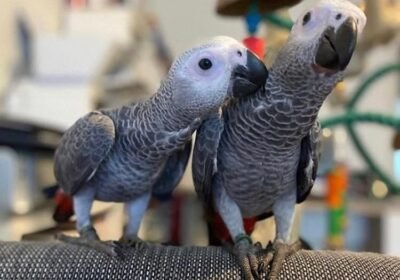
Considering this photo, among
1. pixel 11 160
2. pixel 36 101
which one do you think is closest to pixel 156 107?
pixel 11 160

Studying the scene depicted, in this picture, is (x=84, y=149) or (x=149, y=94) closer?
(x=84, y=149)

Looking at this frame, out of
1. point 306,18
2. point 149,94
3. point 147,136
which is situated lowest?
point 149,94

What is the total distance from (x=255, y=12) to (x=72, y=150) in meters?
0.28

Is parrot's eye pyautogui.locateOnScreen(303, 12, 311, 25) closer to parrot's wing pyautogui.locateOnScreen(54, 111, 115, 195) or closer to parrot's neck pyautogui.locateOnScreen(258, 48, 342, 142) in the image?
parrot's neck pyautogui.locateOnScreen(258, 48, 342, 142)

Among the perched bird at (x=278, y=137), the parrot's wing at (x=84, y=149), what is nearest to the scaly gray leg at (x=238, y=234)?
the perched bird at (x=278, y=137)

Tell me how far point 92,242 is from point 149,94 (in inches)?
20.8

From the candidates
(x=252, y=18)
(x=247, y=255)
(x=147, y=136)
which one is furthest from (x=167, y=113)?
(x=252, y=18)

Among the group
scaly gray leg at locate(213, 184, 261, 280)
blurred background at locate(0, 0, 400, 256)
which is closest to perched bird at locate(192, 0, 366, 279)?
scaly gray leg at locate(213, 184, 261, 280)

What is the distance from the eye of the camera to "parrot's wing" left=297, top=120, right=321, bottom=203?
52 cm

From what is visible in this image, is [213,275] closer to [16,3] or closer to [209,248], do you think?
[209,248]

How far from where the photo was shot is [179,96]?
0.49 m

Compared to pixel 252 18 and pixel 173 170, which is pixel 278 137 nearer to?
pixel 173 170

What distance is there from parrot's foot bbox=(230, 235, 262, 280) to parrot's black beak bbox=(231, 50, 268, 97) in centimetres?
12

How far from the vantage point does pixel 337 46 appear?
0.44 meters
